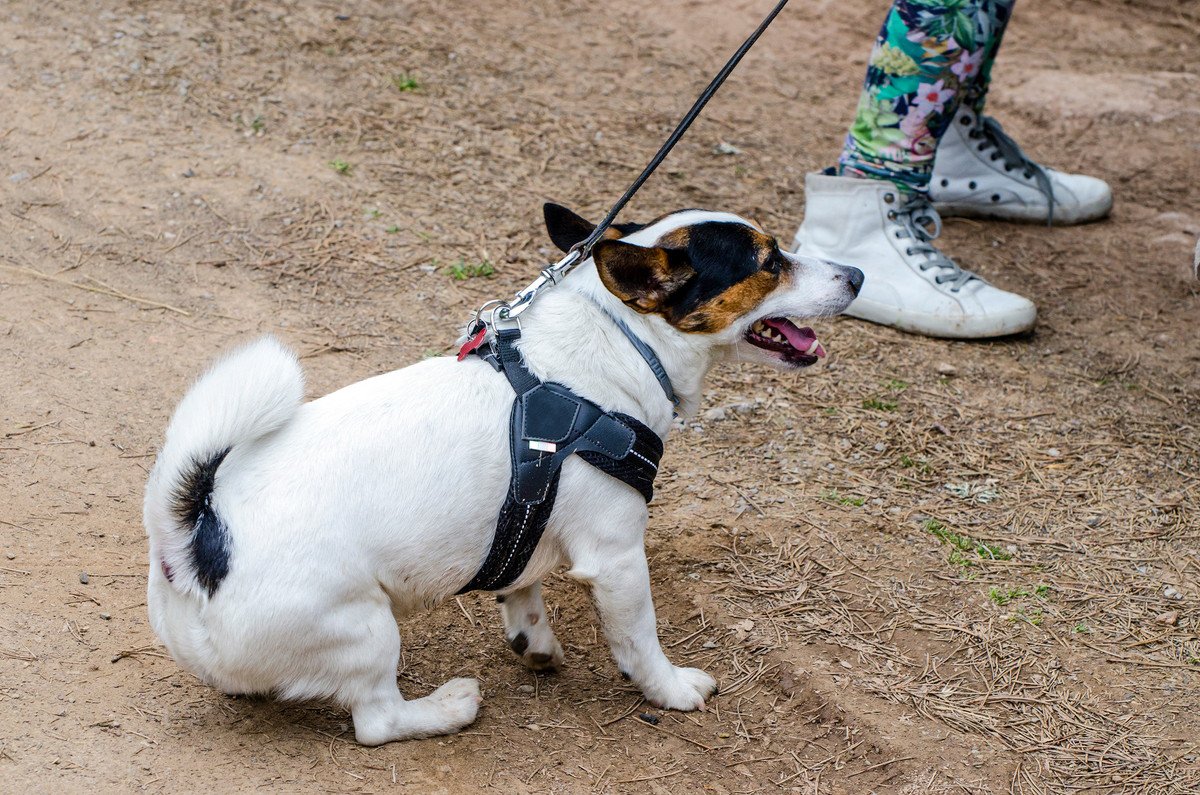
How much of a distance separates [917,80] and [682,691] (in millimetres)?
2987

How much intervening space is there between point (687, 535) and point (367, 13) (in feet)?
15.1

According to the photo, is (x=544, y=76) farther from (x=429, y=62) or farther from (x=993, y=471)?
(x=993, y=471)

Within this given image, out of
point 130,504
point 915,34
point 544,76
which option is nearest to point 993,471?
point 915,34

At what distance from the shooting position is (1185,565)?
3.86 metres

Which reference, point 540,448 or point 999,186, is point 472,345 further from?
point 999,186

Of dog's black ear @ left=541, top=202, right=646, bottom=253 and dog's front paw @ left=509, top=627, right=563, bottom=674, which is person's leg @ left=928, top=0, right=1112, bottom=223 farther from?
dog's front paw @ left=509, top=627, right=563, bottom=674

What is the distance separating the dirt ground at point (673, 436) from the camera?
311 cm

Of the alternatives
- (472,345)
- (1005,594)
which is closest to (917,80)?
(1005,594)

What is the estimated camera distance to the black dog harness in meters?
2.90

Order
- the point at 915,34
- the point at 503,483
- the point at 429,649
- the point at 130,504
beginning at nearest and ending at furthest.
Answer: the point at 503,483 → the point at 429,649 → the point at 130,504 → the point at 915,34

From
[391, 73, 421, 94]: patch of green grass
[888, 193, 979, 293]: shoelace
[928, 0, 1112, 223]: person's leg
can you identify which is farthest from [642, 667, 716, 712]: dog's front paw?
[391, 73, 421, 94]: patch of green grass

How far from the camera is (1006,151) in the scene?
608 centimetres

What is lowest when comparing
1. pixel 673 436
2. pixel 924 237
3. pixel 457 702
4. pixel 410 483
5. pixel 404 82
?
pixel 673 436

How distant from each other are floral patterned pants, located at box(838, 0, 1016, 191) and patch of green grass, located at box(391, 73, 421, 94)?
2.64 metres
